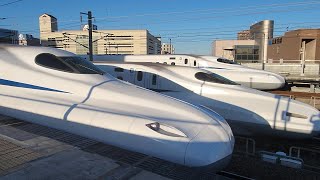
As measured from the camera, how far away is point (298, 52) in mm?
53156

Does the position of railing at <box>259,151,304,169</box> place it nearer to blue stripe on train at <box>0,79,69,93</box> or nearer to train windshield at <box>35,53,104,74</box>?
train windshield at <box>35,53,104,74</box>

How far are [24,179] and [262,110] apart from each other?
8.22 m

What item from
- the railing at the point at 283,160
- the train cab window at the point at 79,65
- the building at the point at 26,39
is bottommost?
the railing at the point at 283,160

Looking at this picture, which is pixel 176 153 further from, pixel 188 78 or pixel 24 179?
pixel 188 78

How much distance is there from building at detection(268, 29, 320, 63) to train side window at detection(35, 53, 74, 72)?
4587 cm

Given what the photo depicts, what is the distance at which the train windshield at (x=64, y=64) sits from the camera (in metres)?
8.04

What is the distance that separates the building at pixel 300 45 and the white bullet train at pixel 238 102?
40.8 m

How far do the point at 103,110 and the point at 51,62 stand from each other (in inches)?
104

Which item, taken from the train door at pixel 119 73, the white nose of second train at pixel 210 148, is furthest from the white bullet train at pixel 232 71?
the white nose of second train at pixel 210 148

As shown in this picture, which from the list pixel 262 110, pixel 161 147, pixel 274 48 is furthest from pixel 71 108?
pixel 274 48

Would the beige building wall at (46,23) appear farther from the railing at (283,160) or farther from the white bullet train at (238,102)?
the railing at (283,160)

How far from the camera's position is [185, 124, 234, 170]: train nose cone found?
5.35 metres

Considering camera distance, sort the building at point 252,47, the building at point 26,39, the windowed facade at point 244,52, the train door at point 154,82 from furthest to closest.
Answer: the building at point 252,47 → the windowed facade at point 244,52 → the building at point 26,39 → the train door at point 154,82

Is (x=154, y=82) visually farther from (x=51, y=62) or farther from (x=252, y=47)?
(x=252, y=47)
